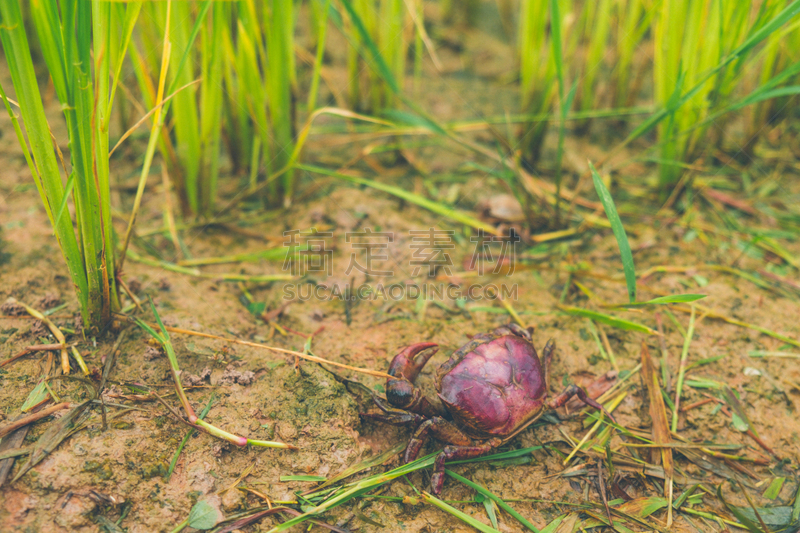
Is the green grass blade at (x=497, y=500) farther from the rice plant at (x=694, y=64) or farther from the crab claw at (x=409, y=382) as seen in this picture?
the rice plant at (x=694, y=64)

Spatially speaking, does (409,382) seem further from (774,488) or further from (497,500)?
(774,488)

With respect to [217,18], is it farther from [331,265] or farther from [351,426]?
[351,426]

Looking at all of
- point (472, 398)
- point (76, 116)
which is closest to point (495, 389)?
point (472, 398)

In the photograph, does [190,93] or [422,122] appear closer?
[190,93]

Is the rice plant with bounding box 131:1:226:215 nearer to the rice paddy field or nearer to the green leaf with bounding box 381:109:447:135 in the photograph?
the rice paddy field

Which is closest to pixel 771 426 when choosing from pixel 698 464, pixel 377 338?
pixel 698 464

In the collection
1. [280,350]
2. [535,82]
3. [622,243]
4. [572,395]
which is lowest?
[572,395]
